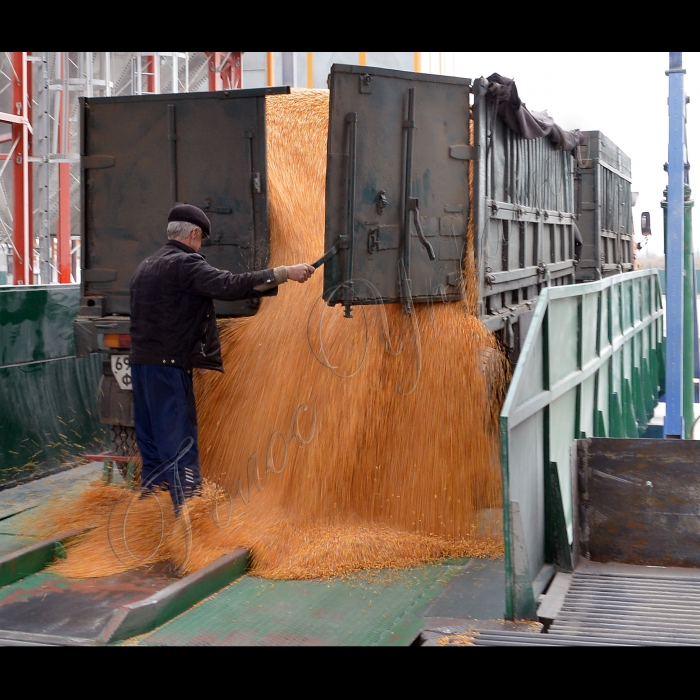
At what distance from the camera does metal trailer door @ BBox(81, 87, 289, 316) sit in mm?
5816

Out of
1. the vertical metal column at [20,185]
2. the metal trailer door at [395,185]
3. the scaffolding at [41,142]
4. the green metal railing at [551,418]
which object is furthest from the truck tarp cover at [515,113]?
the vertical metal column at [20,185]

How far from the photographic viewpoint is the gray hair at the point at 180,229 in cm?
553

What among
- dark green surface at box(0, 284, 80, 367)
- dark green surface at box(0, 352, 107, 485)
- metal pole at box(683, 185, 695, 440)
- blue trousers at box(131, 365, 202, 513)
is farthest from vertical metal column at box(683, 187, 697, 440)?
dark green surface at box(0, 284, 80, 367)

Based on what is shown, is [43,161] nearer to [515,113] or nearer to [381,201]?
[515,113]

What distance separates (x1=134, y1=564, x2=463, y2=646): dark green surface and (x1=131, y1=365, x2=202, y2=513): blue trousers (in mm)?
801

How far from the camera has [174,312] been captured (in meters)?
5.48

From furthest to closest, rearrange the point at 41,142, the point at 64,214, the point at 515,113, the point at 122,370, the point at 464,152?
1. the point at 64,214
2. the point at 41,142
3. the point at 515,113
4. the point at 122,370
5. the point at 464,152

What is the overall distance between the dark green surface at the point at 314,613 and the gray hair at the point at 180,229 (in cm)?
216

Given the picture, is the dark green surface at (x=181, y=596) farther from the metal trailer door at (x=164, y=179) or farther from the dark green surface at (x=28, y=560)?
the metal trailer door at (x=164, y=179)

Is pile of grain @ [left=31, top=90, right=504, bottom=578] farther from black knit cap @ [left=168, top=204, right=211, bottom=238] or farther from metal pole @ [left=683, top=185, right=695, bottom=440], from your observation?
metal pole @ [left=683, top=185, right=695, bottom=440]

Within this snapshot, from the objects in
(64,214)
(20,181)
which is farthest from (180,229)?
(64,214)

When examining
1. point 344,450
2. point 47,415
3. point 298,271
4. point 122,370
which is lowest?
point 344,450

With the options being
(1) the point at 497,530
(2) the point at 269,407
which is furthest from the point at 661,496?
(2) the point at 269,407

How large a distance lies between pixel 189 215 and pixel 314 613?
8.45 ft
